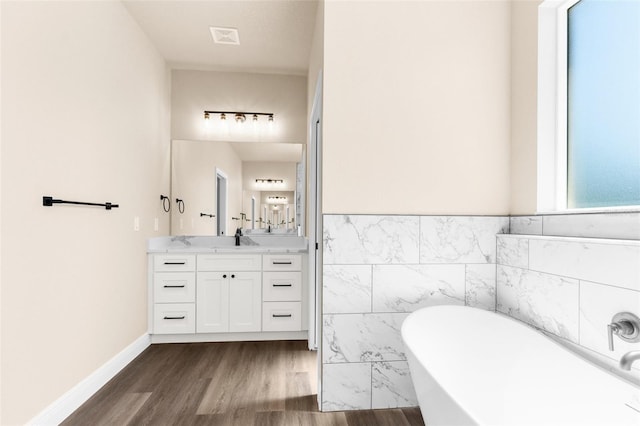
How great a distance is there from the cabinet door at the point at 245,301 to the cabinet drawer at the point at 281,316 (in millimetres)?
53

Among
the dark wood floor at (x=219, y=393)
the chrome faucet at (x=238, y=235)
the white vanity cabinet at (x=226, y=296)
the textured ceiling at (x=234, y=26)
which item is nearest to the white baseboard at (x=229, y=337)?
the white vanity cabinet at (x=226, y=296)

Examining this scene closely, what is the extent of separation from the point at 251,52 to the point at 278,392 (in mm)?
2837

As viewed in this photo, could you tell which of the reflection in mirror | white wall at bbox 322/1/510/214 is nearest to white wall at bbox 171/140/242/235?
the reflection in mirror

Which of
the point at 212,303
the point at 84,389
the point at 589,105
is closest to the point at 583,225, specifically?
the point at 589,105

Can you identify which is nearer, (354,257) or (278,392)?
(354,257)

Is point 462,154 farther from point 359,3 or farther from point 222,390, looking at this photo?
point 222,390

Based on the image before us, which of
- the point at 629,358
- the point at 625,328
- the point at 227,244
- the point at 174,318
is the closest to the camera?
the point at 629,358

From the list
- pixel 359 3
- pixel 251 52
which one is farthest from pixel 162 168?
pixel 359 3

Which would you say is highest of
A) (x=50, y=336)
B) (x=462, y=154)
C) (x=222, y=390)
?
(x=462, y=154)

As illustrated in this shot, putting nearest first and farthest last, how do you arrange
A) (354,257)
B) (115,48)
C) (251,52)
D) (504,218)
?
1. (354,257)
2. (504,218)
3. (115,48)
4. (251,52)

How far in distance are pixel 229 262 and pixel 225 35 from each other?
76.1 inches

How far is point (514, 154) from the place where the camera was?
6.86 feet

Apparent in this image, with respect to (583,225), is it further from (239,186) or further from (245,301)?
(239,186)

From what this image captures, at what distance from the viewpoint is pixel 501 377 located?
5.11 feet
